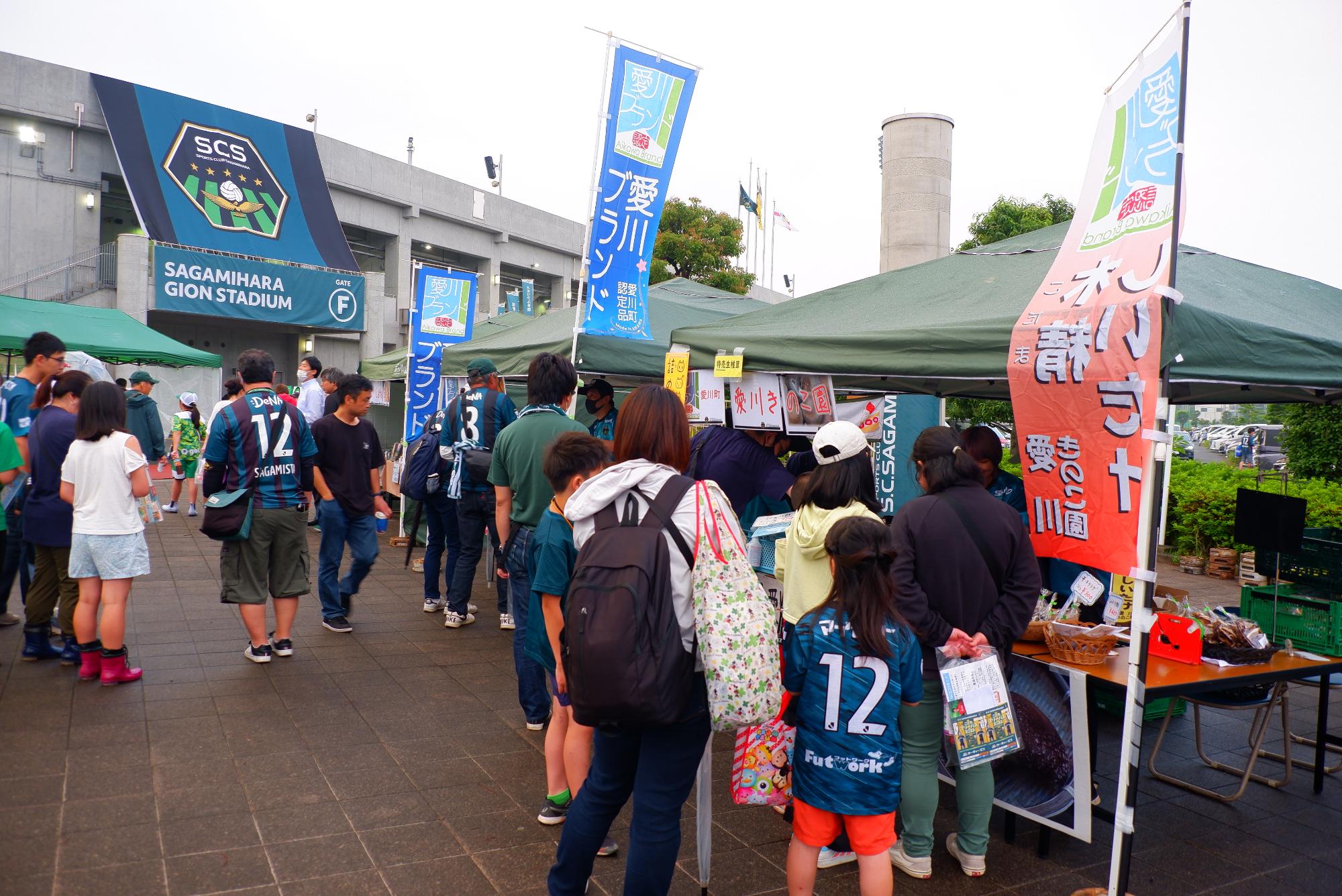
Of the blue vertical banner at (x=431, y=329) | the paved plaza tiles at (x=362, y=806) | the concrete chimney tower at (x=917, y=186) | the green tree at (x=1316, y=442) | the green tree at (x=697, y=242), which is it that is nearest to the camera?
the paved plaza tiles at (x=362, y=806)

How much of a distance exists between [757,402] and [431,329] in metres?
5.31

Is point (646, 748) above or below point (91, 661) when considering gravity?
above

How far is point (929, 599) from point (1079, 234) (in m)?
1.53

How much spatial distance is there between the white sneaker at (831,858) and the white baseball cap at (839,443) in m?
1.50

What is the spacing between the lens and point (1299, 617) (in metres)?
4.07

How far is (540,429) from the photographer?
13.6ft

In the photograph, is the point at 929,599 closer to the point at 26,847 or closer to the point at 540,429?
the point at 540,429

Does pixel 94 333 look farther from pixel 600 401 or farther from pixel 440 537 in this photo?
pixel 600 401

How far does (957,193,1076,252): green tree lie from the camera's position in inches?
516

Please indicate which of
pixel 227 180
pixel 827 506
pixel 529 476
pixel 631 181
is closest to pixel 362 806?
pixel 529 476

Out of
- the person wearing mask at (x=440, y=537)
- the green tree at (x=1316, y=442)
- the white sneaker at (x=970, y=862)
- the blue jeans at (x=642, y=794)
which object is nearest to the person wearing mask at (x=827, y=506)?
the white sneaker at (x=970, y=862)

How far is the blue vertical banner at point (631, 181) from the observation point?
5.89 metres

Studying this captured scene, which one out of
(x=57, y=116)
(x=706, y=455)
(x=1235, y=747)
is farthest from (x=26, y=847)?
(x=57, y=116)

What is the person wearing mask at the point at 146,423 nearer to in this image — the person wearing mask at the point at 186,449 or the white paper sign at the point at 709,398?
the person wearing mask at the point at 186,449
